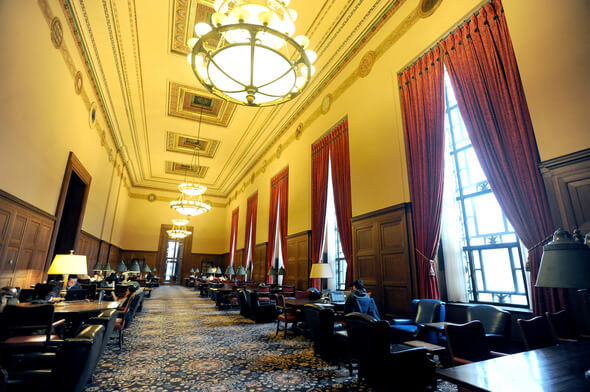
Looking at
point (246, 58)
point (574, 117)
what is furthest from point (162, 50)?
point (574, 117)

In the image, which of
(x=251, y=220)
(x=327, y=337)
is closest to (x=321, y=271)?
(x=327, y=337)

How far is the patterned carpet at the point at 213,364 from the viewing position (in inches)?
119

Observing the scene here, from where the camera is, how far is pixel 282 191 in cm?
1038

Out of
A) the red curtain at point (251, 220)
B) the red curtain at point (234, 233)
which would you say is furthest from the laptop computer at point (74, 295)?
the red curtain at point (234, 233)

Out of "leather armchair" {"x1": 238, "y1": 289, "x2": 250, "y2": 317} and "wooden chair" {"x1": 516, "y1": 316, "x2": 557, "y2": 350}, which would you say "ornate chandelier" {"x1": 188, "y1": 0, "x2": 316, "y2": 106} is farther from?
"leather armchair" {"x1": 238, "y1": 289, "x2": 250, "y2": 317}

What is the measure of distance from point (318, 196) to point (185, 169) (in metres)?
11.7

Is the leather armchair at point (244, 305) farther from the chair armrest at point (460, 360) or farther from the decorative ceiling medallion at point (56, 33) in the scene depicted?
the decorative ceiling medallion at point (56, 33)

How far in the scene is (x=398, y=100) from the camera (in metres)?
5.50

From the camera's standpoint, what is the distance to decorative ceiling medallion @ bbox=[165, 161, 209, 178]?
53.8 feet

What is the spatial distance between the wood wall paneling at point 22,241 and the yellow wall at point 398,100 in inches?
241

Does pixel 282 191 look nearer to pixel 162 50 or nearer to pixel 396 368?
pixel 162 50

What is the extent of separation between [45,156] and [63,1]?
9.90ft

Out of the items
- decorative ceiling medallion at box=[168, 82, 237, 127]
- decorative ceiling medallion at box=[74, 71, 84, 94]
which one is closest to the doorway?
decorative ceiling medallion at box=[74, 71, 84, 94]

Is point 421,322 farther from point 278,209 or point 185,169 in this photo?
point 185,169
